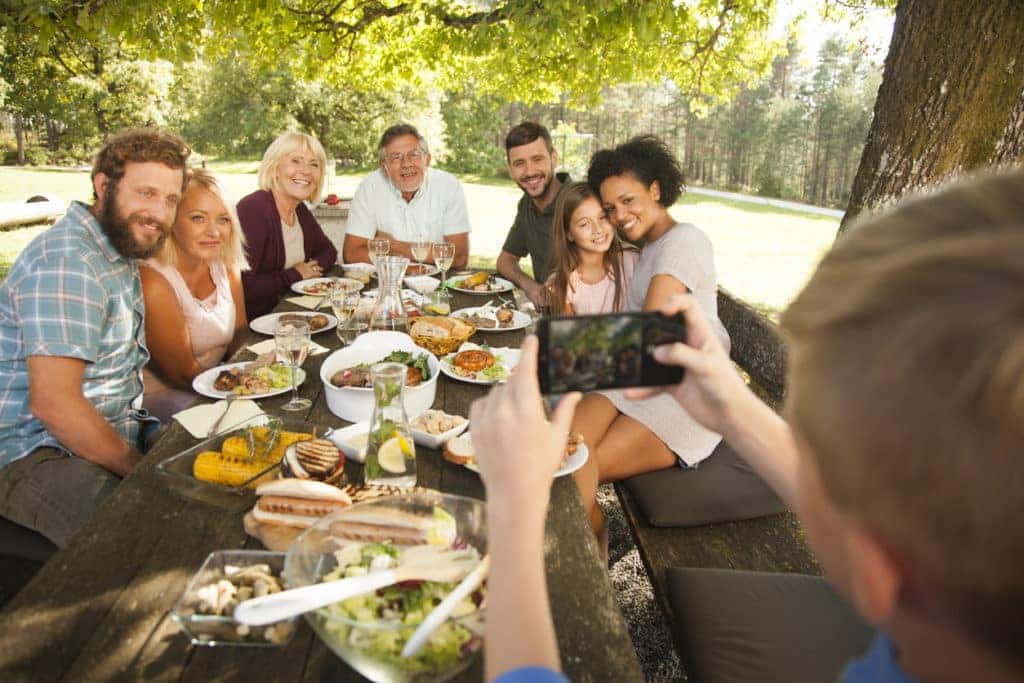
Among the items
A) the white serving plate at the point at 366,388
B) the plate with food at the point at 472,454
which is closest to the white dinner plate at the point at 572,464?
the plate with food at the point at 472,454

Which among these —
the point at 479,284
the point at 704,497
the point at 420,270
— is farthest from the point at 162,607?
the point at 420,270

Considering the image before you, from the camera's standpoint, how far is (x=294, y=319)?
3.16 meters

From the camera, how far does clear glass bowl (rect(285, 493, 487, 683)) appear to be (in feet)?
3.30

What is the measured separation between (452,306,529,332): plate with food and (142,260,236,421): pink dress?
4.02 ft

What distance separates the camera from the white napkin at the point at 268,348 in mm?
2838

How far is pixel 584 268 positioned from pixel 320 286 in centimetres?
177

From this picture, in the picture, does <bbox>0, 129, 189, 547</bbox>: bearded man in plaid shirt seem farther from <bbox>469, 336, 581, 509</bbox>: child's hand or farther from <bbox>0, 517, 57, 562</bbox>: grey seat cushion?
<bbox>469, 336, 581, 509</bbox>: child's hand

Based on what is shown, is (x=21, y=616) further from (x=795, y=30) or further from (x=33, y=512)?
(x=795, y=30)

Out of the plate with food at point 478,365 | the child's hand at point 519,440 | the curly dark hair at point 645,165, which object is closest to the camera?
the child's hand at point 519,440

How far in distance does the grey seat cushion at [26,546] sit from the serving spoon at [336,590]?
1.51 m

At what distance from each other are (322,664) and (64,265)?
193 centimetres

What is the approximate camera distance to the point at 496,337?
128 inches

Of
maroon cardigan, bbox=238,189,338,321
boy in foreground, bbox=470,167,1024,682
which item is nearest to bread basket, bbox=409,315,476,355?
maroon cardigan, bbox=238,189,338,321

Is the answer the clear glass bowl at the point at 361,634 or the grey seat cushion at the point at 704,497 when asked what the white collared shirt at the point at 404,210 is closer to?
the grey seat cushion at the point at 704,497
